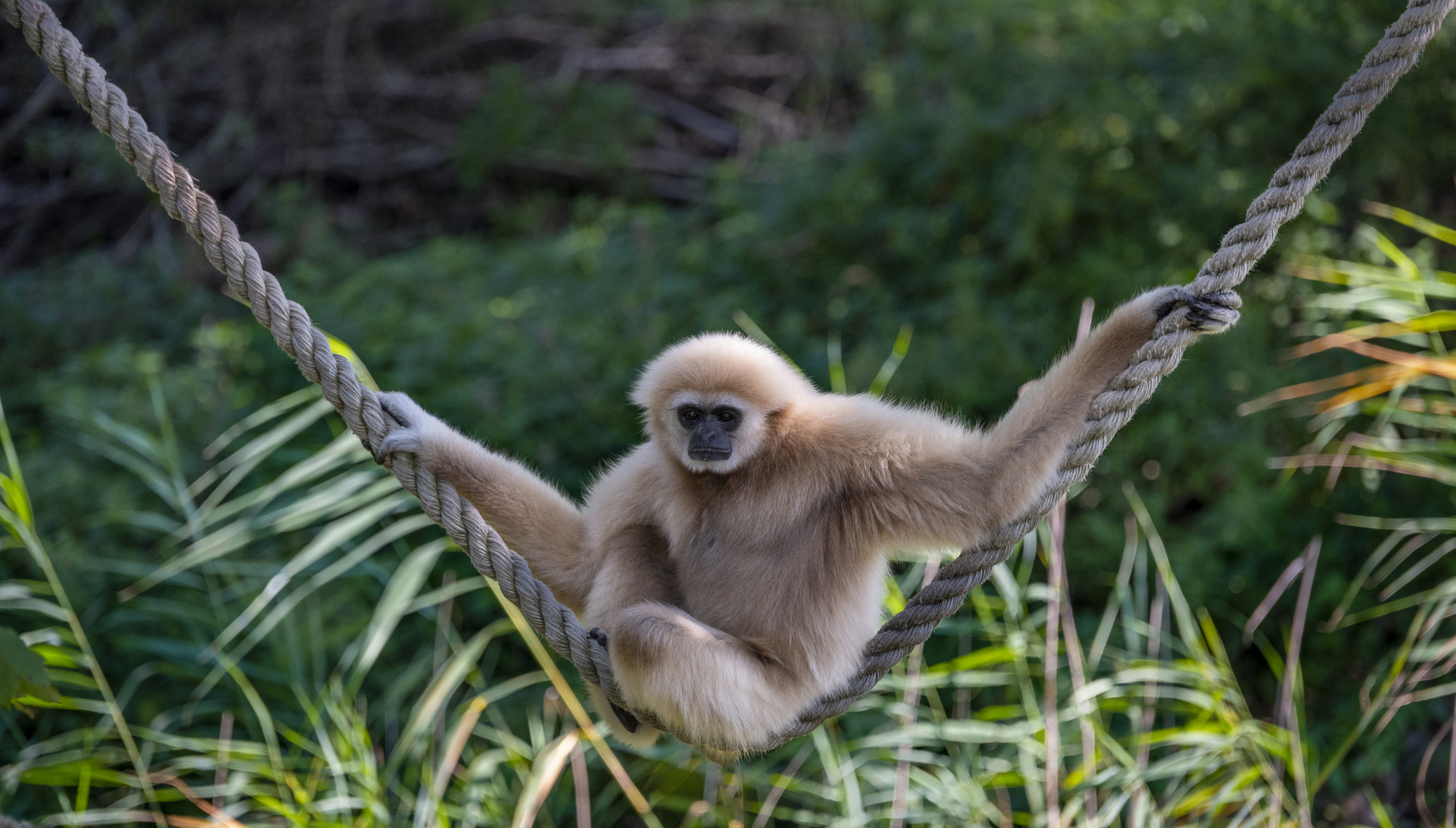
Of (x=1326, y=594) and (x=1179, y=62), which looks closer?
(x=1326, y=594)

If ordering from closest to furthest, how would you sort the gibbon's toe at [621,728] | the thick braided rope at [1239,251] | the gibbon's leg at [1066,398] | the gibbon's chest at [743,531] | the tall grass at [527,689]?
the thick braided rope at [1239,251] → the gibbon's leg at [1066,398] → the gibbon's chest at [743,531] → the gibbon's toe at [621,728] → the tall grass at [527,689]

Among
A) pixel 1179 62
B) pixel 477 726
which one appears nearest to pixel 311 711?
pixel 477 726

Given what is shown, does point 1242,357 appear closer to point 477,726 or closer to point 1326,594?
point 1326,594

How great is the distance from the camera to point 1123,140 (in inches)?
228

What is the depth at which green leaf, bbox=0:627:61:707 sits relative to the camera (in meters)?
2.18

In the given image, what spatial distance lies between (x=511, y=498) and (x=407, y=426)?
318mm

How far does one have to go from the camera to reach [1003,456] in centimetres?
233

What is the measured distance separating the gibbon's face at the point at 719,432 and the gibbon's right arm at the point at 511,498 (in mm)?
435

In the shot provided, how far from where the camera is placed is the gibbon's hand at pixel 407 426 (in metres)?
2.64

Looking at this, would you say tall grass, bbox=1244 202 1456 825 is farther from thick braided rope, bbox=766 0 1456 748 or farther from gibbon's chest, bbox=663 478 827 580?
gibbon's chest, bbox=663 478 827 580

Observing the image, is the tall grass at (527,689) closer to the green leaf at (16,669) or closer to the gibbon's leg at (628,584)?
the green leaf at (16,669)

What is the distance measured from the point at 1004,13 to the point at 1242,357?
2682mm

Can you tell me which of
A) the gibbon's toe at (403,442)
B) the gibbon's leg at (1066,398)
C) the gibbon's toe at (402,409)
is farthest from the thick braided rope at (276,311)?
the gibbon's leg at (1066,398)

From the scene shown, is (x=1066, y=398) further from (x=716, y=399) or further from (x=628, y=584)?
(x=628, y=584)
